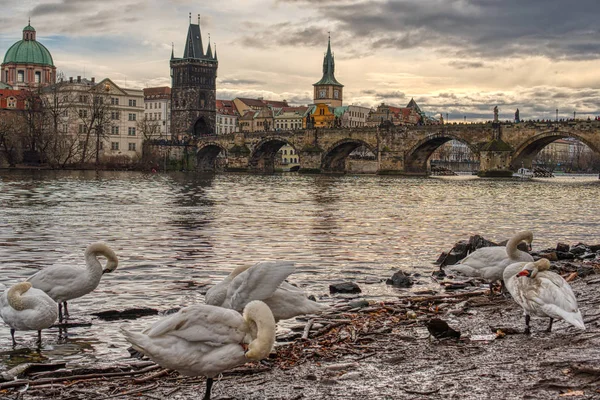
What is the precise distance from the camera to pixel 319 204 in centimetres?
2739

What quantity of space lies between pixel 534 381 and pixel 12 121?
7177 centimetres

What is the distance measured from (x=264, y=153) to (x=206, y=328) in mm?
94934

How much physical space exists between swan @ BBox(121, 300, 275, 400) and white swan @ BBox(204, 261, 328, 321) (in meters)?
1.07

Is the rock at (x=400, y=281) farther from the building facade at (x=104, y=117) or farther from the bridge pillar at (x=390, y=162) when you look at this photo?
the bridge pillar at (x=390, y=162)

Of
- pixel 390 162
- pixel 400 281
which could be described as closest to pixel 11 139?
pixel 390 162

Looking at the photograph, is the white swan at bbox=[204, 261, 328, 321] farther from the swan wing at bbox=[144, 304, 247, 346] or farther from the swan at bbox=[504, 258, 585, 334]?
the swan at bbox=[504, 258, 585, 334]

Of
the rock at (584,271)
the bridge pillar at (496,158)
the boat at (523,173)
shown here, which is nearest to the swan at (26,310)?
the rock at (584,271)

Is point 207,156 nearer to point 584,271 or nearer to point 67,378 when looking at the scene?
point 584,271

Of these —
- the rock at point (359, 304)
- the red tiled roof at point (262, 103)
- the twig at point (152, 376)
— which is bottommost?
the rock at point (359, 304)

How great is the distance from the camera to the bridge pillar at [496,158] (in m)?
68.3

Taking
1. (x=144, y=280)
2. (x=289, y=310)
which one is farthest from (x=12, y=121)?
(x=289, y=310)

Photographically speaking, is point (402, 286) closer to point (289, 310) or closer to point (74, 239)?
point (289, 310)

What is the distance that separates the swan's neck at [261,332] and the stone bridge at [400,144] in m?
63.1

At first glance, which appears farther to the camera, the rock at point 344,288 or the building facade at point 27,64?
the building facade at point 27,64
